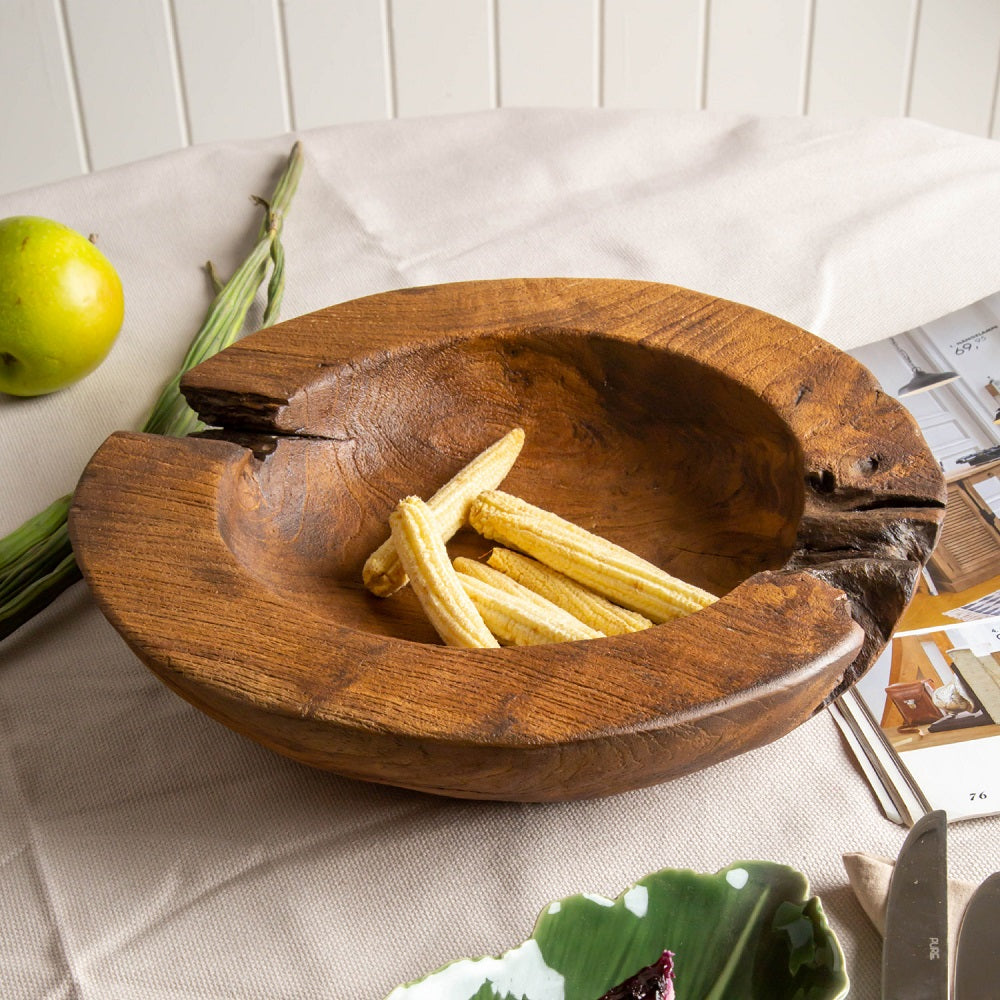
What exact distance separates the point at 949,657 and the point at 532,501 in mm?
326

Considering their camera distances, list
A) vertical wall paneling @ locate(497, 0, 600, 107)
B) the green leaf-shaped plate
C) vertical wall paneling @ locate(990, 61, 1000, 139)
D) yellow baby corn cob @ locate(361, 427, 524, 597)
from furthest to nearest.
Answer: vertical wall paneling @ locate(990, 61, 1000, 139), vertical wall paneling @ locate(497, 0, 600, 107), yellow baby corn cob @ locate(361, 427, 524, 597), the green leaf-shaped plate

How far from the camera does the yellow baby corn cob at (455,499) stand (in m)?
0.82

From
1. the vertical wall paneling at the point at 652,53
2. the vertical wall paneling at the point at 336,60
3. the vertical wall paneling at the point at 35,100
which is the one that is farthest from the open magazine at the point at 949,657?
the vertical wall paneling at the point at 35,100

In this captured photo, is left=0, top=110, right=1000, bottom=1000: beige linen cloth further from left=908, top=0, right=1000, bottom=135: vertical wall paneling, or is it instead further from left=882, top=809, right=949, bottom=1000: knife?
left=908, top=0, right=1000, bottom=135: vertical wall paneling

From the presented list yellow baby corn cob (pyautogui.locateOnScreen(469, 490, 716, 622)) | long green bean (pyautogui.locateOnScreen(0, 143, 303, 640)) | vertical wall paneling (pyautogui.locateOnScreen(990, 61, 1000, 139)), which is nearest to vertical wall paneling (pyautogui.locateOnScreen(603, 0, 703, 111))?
vertical wall paneling (pyautogui.locateOnScreen(990, 61, 1000, 139))

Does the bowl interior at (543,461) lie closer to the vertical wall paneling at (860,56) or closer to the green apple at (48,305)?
the green apple at (48,305)

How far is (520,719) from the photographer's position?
559 mm

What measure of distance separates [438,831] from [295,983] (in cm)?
12

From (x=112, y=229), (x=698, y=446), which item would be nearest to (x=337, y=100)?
(x=112, y=229)

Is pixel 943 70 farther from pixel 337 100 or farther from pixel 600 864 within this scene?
pixel 600 864

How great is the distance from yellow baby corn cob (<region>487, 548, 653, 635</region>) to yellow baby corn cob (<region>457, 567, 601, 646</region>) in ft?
0.06

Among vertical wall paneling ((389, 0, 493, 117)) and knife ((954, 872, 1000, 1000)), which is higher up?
vertical wall paneling ((389, 0, 493, 117))

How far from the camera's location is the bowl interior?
2.73 feet

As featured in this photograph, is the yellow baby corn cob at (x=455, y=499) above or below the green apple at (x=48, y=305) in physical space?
below
